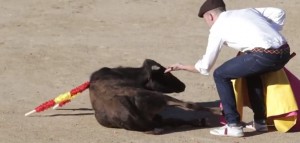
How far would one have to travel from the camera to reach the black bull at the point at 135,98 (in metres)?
7.44

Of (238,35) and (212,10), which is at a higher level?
(212,10)

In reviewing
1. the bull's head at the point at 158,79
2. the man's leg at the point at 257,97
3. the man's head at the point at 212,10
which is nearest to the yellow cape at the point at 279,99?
the man's leg at the point at 257,97

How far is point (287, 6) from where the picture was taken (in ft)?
44.2

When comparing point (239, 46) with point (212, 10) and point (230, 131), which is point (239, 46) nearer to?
point (212, 10)

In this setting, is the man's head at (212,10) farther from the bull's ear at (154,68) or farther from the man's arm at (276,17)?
the bull's ear at (154,68)

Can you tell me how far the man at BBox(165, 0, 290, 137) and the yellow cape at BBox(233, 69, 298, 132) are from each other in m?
0.16

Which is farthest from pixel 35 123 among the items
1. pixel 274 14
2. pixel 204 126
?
pixel 274 14

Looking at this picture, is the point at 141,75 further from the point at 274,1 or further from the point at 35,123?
the point at 274,1

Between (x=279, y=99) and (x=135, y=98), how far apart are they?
4.03 feet

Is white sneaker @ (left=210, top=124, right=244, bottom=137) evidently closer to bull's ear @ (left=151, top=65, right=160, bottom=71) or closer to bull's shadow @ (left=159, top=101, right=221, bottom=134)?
bull's shadow @ (left=159, top=101, right=221, bottom=134)

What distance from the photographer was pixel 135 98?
755cm

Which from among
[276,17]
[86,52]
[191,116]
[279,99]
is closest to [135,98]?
[191,116]

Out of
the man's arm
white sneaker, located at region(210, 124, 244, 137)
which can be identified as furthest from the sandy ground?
the man's arm

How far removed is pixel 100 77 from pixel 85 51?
8.66 ft
